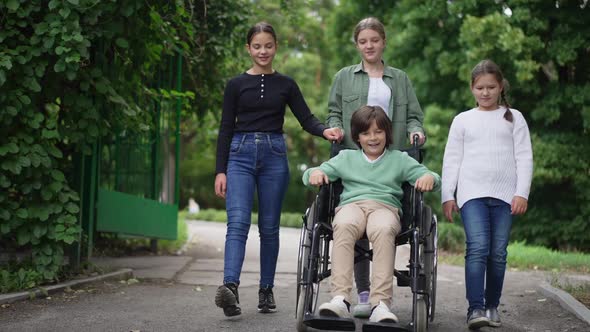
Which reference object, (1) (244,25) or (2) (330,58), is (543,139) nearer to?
(1) (244,25)

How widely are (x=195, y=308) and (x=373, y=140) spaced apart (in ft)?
5.61

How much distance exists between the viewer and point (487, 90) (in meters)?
4.71

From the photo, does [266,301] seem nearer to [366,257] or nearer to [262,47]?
[366,257]

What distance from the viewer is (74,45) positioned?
17.6 feet

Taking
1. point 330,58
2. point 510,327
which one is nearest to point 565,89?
point 510,327

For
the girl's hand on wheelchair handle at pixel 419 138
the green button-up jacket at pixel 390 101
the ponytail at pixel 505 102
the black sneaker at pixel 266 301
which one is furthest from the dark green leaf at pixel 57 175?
the ponytail at pixel 505 102

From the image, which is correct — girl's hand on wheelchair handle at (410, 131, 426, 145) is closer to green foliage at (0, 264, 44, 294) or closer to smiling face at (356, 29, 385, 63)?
smiling face at (356, 29, 385, 63)

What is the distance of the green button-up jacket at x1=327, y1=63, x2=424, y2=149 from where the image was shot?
196 inches

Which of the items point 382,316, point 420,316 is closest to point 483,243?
point 420,316

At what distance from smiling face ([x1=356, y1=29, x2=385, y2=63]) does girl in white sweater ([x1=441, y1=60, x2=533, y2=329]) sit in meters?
0.61

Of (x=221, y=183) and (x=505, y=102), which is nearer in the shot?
(x=505, y=102)

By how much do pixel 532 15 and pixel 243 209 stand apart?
10492 millimetres

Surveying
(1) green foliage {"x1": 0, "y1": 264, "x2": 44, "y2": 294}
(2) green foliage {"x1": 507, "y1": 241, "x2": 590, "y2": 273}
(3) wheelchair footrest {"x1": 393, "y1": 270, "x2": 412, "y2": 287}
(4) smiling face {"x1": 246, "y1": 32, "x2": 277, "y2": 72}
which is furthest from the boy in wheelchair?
(2) green foliage {"x1": 507, "y1": 241, "x2": 590, "y2": 273}

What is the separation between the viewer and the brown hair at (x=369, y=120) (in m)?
→ 4.43
